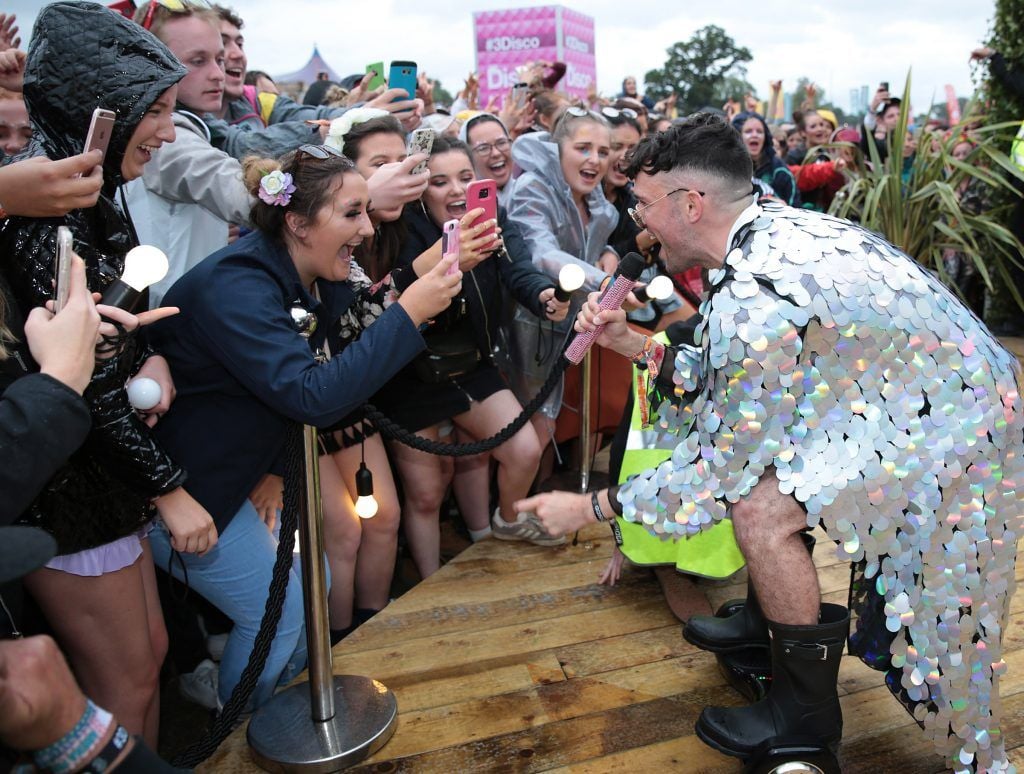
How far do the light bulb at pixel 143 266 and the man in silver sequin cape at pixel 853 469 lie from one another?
968mm

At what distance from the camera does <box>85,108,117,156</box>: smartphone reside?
68.7 inches

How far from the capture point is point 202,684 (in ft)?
8.54

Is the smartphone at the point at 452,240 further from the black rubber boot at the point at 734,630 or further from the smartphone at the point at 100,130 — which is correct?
the black rubber boot at the point at 734,630

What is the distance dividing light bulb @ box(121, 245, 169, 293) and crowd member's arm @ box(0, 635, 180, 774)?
0.71m

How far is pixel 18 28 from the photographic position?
3352 mm

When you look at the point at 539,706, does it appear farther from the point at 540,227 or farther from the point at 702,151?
the point at 540,227

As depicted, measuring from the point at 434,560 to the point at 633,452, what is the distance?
35.4 inches

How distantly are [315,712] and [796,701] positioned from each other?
47.4 inches

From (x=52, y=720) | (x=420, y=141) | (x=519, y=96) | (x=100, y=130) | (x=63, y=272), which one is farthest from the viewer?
(x=519, y=96)

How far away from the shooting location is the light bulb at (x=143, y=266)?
5.13ft

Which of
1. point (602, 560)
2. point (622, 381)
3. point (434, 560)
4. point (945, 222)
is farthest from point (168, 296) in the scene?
point (945, 222)

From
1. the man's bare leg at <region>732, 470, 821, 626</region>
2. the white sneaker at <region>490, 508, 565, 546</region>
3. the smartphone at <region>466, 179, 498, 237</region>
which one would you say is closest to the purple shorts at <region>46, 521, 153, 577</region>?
the smartphone at <region>466, 179, 498, 237</region>

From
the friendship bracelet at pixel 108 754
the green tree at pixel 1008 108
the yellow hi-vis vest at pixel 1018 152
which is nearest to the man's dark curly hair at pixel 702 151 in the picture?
the friendship bracelet at pixel 108 754

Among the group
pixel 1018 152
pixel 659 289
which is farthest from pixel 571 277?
pixel 1018 152
